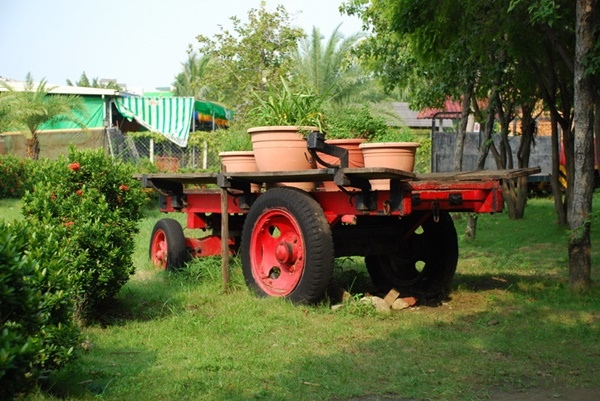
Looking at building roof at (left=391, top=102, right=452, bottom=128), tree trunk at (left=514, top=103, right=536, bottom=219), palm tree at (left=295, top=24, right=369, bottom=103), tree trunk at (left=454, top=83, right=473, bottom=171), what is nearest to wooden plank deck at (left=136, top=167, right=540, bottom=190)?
tree trunk at (left=454, top=83, right=473, bottom=171)

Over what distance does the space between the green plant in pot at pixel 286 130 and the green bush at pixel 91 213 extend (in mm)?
1353

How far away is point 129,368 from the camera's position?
5.71 metres

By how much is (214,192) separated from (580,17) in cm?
441

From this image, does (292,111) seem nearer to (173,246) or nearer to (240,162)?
(240,162)

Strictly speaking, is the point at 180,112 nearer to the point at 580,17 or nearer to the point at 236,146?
the point at 236,146

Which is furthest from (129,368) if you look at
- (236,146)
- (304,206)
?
(236,146)

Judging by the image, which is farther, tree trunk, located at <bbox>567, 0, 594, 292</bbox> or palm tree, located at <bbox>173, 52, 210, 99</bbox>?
palm tree, located at <bbox>173, 52, 210, 99</bbox>

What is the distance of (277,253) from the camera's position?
8.07 metres

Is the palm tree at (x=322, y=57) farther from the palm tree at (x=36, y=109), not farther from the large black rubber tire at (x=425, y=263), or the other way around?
the large black rubber tire at (x=425, y=263)

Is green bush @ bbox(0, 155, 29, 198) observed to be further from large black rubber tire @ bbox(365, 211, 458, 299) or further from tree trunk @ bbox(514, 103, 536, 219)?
large black rubber tire @ bbox(365, 211, 458, 299)

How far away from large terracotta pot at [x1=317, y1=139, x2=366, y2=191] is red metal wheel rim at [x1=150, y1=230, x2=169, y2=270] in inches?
120

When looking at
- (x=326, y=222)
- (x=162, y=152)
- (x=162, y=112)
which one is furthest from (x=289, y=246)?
(x=162, y=112)

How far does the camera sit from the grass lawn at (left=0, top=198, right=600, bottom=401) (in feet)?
17.5

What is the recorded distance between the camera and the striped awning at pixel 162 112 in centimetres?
2714
